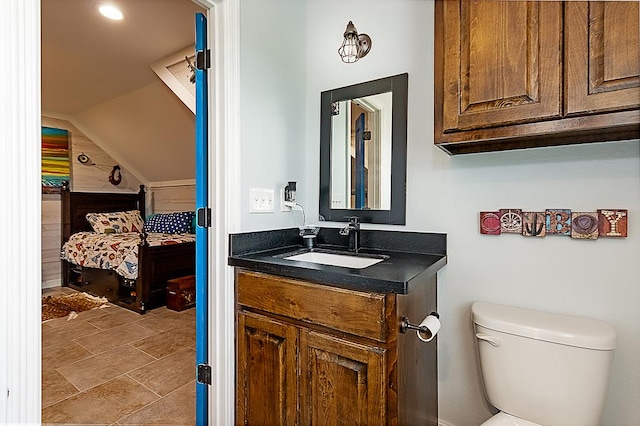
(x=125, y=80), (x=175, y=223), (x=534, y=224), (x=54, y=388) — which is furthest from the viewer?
(x=175, y=223)

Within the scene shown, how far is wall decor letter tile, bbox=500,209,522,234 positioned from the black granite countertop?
260mm

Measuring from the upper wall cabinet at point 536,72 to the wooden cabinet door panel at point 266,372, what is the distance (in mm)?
1026

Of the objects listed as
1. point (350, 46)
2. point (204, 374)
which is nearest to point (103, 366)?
point (204, 374)

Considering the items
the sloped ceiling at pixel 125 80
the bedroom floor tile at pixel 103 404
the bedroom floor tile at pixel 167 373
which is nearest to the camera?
the bedroom floor tile at pixel 103 404

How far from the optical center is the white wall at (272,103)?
1.62m

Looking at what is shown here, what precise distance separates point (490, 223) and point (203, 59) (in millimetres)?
1524

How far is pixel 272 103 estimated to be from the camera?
1.79 m

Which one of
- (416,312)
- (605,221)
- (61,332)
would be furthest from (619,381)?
(61,332)

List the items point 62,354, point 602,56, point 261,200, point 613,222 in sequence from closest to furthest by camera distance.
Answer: point 602,56 → point 613,222 → point 261,200 → point 62,354

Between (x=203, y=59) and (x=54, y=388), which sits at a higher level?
(x=203, y=59)

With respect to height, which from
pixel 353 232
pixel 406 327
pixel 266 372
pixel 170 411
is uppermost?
pixel 353 232

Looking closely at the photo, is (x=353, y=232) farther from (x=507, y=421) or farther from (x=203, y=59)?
(x=203, y=59)

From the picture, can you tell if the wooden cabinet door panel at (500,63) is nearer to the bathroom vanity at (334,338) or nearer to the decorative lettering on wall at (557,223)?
the decorative lettering on wall at (557,223)

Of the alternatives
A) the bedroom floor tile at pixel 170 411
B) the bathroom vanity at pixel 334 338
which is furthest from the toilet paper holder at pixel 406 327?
the bedroom floor tile at pixel 170 411
